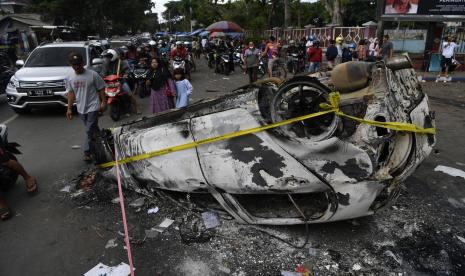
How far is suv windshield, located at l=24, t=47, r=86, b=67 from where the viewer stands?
29.6ft

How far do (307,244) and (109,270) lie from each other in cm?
177

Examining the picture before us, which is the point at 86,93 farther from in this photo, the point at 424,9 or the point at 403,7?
the point at 424,9

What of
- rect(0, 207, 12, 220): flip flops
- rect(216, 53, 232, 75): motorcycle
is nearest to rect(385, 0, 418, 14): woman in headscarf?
rect(216, 53, 232, 75): motorcycle

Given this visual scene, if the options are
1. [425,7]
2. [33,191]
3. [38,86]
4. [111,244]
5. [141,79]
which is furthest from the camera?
[425,7]

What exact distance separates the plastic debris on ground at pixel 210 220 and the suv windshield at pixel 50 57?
7.21 m

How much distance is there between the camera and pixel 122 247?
330 cm

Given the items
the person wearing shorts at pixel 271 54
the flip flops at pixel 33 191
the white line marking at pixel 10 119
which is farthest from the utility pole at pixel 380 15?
the flip flops at pixel 33 191

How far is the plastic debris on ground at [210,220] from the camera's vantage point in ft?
11.5

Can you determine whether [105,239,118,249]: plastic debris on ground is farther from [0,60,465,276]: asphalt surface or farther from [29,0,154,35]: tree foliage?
[29,0,154,35]: tree foliage

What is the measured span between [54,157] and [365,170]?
5.03 metres

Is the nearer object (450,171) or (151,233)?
(151,233)

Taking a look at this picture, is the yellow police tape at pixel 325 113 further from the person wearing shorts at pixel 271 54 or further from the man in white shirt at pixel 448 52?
the man in white shirt at pixel 448 52

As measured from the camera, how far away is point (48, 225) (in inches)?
147

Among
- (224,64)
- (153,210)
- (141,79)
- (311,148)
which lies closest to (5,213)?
(153,210)
